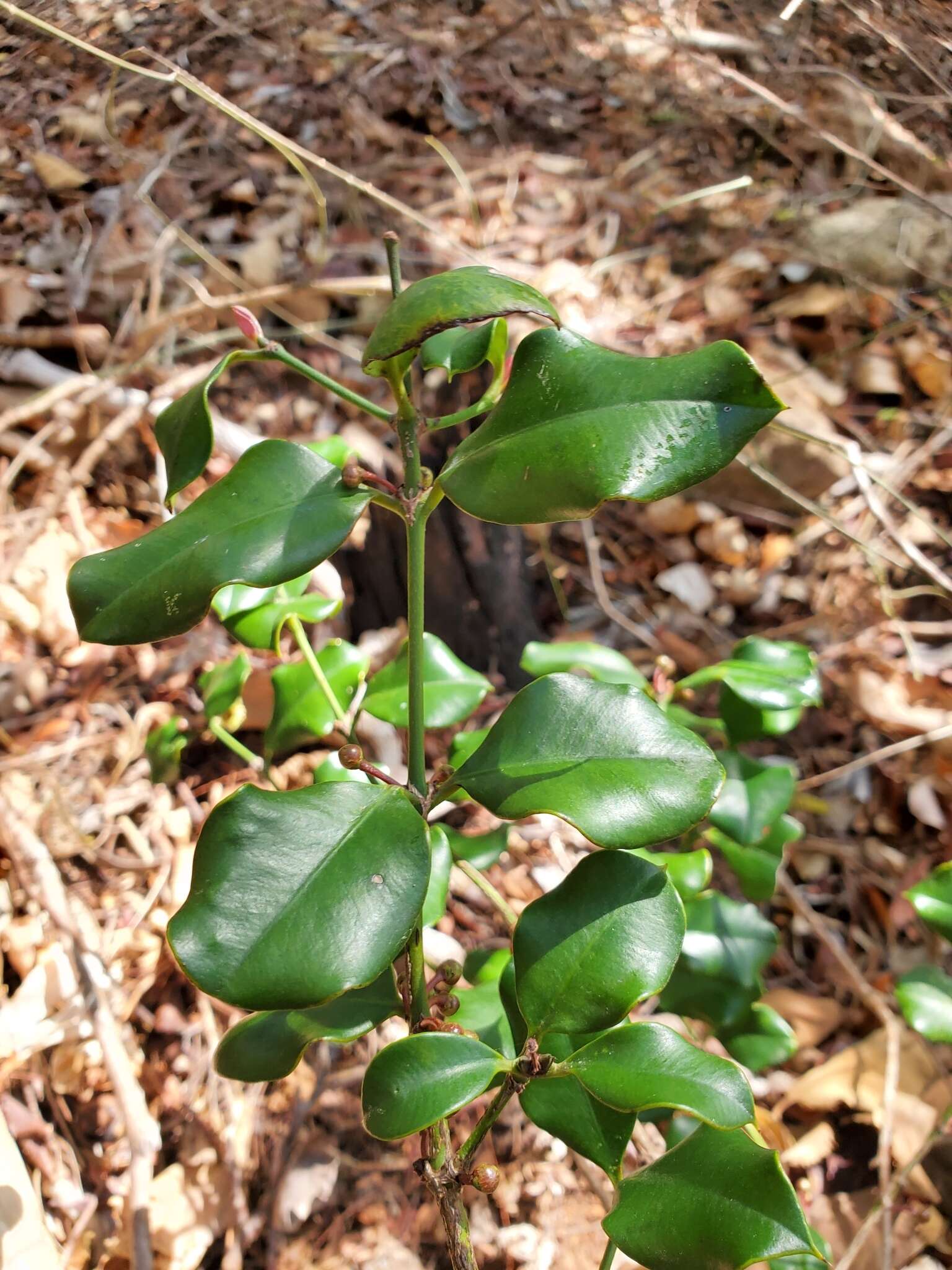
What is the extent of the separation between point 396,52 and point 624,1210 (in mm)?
2698

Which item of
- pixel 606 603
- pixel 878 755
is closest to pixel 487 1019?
pixel 878 755

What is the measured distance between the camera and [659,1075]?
63cm

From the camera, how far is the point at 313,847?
23.6 inches

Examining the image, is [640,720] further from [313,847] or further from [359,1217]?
[359,1217]

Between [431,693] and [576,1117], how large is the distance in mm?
458

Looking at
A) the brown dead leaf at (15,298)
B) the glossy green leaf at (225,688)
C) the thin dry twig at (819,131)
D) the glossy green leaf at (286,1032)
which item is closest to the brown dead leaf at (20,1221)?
the glossy green leaf at (286,1032)

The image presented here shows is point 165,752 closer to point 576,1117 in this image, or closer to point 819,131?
point 576,1117

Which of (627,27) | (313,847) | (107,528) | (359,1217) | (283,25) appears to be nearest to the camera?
(313,847)

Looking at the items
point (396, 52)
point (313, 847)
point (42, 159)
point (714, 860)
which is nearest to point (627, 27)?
point (396, 52)

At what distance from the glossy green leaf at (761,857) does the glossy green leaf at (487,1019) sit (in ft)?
1.38

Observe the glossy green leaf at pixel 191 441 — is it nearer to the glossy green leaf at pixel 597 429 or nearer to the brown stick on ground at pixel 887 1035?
the glossy green leaf at pixel 597 429

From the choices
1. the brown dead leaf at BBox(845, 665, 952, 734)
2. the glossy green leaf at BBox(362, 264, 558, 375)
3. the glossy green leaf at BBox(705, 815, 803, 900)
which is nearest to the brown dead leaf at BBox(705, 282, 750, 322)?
the brown dead leaf at BBox(845, 665, 952, 734)

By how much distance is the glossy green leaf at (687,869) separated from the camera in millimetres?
1041

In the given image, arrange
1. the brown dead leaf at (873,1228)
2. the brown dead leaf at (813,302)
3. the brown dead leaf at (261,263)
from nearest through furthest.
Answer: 1. the brown dead leaf at (873,1228)
2. the brown dead leaf at (261,263)
3. the brown dead leaf at (813,302)
